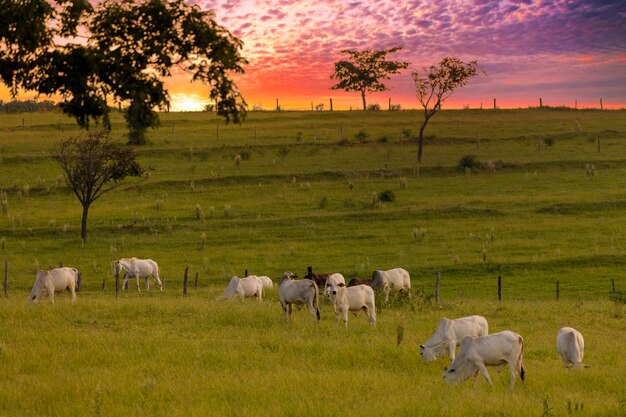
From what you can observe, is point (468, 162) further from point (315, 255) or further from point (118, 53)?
point (118, 53)

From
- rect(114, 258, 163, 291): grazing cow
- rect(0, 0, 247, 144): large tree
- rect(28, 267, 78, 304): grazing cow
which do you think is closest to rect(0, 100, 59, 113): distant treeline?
rect(114, 258, 163, 291): grazing cow

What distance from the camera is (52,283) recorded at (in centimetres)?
2614

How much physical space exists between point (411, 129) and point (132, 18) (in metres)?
78.0

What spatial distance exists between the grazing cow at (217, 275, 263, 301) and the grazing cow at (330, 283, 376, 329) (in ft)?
25.7

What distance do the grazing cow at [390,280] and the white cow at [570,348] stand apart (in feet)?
39.7

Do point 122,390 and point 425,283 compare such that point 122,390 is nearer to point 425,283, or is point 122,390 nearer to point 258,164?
point 425,283

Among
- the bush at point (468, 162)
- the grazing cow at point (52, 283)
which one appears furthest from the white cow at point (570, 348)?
the bush at point (468, 162)

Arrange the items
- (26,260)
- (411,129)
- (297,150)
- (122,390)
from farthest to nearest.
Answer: (411,129) → (297,150) → (26,260) → (122,390)

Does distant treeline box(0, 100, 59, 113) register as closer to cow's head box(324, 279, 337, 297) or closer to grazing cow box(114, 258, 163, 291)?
grazing cow box(114, 258, 163, 291)

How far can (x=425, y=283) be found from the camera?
1478 inches

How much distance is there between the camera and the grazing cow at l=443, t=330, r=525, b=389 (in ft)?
47.6

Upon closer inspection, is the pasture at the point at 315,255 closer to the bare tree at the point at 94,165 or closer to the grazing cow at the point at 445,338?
the grazing cow at the point at 445,338

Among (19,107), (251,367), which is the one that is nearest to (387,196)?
(251,367)

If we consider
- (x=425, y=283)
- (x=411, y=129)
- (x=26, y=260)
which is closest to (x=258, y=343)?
(x=425, y=283)
